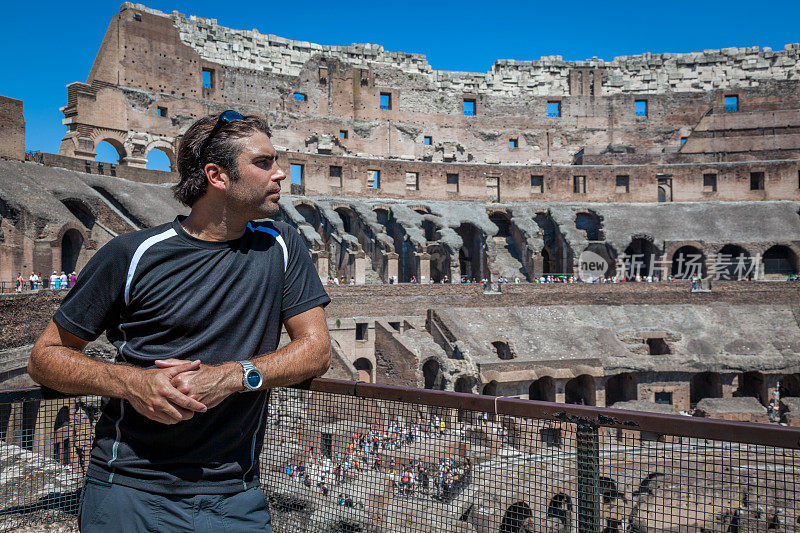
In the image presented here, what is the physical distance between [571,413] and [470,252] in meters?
33.1

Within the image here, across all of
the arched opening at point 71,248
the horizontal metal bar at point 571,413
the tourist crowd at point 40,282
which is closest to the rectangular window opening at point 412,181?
the arched opening at point 71,248

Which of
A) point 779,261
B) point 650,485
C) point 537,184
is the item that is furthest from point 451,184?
point 650,485

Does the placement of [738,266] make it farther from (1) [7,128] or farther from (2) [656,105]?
(1) [7,128]

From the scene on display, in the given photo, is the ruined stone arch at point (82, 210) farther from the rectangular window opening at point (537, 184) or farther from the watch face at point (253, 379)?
the rectangular window opening at point (537, 184)

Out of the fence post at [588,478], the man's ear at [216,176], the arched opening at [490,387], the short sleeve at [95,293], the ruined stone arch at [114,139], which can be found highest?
the ruined stone arch at [114,139]

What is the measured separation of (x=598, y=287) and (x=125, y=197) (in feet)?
72.0

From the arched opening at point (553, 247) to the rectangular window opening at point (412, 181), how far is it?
732 centimetres

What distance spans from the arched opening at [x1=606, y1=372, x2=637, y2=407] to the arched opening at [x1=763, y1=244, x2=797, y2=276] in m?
14.9

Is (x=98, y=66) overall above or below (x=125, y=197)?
above

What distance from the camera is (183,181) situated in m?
2.69

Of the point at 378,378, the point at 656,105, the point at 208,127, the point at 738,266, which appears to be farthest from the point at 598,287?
the point at 208,127

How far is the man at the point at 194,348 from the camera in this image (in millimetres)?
2242

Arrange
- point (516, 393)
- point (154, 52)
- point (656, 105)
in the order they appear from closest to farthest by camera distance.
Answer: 1. point (516, 393)
2. point (154, 52)
3. point (656, 105)

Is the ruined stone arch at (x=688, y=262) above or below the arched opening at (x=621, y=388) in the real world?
above
